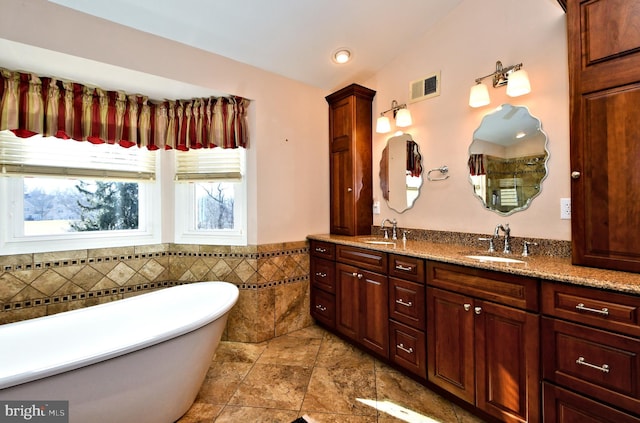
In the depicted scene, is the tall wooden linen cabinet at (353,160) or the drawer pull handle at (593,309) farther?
the tall wooden linen cabinet at (353,160)

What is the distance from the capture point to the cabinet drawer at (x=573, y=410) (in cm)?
113

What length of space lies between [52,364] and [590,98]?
268 cm

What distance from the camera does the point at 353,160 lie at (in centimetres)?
278

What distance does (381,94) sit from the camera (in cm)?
280

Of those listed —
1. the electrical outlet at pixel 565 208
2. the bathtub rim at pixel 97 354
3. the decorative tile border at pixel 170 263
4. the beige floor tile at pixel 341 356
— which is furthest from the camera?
the beige floor tile at pixel 341 356

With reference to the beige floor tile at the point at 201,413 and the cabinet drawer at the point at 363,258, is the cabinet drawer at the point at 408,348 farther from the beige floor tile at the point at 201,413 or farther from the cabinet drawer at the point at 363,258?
the beige floor tile at the point at 201,413

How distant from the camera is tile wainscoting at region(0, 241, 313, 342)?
2.07 metres

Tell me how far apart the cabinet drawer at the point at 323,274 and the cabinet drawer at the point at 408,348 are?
0.70m

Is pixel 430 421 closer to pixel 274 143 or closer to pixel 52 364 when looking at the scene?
pixel 52 364

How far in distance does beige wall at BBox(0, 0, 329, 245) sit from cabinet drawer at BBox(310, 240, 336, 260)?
177mm

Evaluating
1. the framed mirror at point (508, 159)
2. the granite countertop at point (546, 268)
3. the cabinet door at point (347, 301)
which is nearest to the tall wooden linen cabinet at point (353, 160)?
the cabinet door at point (347, 301)

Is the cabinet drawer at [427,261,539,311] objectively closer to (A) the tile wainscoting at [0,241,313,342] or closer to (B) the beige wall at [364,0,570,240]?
(B) the beige wall at [364,0,570,240]

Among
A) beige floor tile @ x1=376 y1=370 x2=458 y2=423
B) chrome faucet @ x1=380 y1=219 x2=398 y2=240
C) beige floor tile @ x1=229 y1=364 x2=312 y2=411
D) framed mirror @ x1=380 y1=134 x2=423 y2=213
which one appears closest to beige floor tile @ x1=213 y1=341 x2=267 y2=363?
beige floor tile @ x1=229 y1=364 x2=312 y2=411

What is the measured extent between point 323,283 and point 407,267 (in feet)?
3.34
